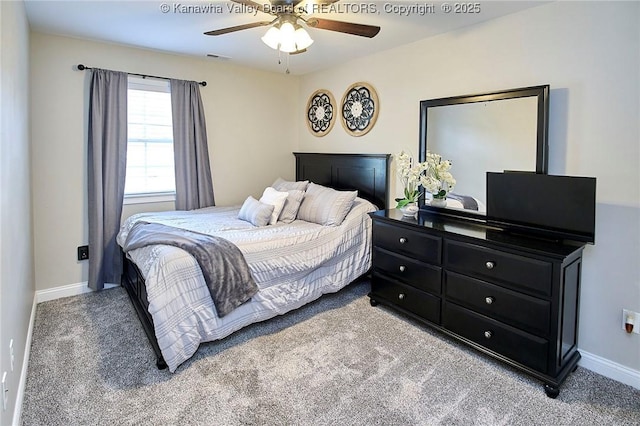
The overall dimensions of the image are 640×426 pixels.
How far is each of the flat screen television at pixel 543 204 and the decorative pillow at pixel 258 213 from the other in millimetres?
1921

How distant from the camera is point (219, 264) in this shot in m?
2.59

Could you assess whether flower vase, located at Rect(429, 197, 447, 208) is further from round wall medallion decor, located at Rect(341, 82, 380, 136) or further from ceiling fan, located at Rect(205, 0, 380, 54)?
ceiling fan, located at Rect(205, 0, 380, 54)

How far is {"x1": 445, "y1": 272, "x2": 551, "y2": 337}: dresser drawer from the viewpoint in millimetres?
2203

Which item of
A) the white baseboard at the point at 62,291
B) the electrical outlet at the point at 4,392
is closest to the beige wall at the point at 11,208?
the electrical outlet at the point at 4,392

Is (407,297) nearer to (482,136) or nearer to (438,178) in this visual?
(438,178)

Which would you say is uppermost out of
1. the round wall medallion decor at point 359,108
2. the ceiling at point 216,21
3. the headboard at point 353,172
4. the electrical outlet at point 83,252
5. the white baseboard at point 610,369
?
the ceiling at point 216,21

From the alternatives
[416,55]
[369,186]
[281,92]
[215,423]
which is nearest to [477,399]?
[215,423]

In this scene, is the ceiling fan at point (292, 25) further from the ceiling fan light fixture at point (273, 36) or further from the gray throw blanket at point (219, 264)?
the gray throw blanket at point (219, 264)

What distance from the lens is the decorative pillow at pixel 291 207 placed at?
3.73 m

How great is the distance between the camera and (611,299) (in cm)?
235

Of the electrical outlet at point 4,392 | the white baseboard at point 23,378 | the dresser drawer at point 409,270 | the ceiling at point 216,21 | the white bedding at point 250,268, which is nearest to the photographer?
the electrical outlet at point 4,392

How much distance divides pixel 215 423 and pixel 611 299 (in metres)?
2.48

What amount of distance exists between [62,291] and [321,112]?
11.1 feet

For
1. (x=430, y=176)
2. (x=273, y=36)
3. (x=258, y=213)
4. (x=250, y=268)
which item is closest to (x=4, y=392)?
(x=250, y=268)
